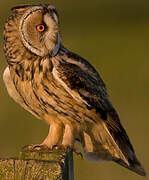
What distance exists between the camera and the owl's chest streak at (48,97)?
3.08 metres

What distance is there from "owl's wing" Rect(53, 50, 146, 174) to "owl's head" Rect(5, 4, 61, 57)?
0.47 feet

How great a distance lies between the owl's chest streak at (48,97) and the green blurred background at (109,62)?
13.9 ft

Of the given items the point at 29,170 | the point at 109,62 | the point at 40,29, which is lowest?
the point at 29,170

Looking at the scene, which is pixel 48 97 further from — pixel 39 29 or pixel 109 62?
pixel 109 62

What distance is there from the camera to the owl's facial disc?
3.06m

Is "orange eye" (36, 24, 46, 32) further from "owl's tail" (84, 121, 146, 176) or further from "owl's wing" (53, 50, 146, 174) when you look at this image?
"owl's tail" (84, 121, 146, 176)

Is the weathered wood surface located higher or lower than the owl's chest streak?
lower

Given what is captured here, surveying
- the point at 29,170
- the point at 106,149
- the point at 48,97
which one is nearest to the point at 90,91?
the point at 48,97

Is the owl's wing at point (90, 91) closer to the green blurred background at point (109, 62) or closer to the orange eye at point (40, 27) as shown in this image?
the orange eye at point (40, 27)

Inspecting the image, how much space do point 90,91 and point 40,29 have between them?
55 centimetres

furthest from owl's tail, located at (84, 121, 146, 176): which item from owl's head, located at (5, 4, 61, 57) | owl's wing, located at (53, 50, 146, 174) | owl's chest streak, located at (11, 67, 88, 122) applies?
owl's head, located at (5, 4, 61, 57)

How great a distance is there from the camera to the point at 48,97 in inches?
122

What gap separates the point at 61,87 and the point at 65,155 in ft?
2.74

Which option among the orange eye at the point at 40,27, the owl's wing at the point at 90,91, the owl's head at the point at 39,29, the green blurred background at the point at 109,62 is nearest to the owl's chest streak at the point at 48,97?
the owl's wing at the point at 90,91
